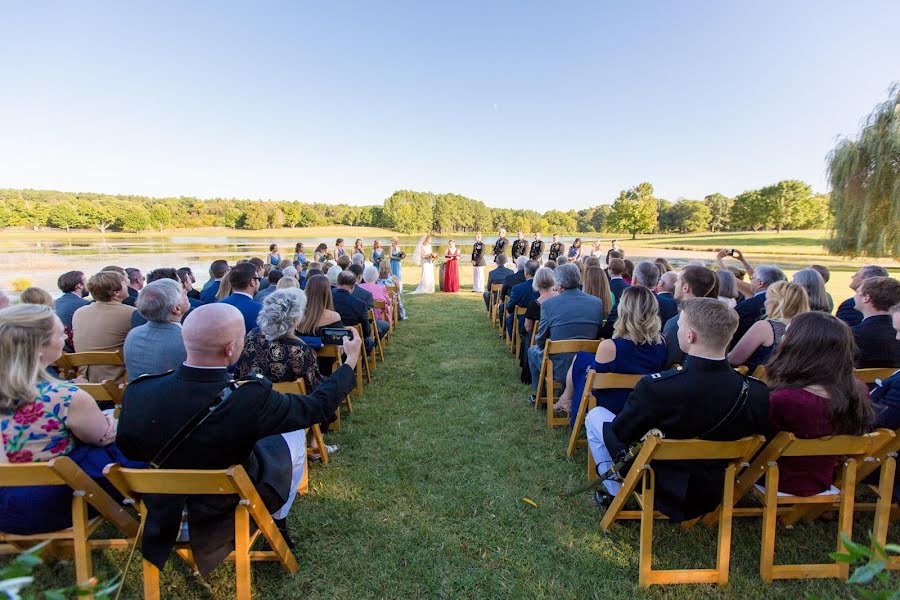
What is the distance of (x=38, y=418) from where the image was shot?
2.23 metres

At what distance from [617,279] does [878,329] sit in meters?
3.18

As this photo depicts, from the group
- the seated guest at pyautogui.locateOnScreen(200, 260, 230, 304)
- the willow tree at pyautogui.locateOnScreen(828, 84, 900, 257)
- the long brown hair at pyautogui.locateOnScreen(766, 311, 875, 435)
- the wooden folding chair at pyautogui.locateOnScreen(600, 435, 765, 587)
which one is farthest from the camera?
the willow tree at pyautogui.locateOnScreen(828, 84, 900, 257)

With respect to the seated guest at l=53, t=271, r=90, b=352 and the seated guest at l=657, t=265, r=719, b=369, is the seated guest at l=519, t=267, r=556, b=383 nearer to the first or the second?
the seated guest at l=657, t=265, r=719, b=369

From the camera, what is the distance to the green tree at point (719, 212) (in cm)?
8169

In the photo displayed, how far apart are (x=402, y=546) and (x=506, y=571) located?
68 centimetres

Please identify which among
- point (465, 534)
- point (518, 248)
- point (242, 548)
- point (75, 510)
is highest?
point (518, 248)

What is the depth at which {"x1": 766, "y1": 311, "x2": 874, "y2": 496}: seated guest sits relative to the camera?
8.18ft

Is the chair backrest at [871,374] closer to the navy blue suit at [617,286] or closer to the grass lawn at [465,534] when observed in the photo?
the grass lawn at [465,534]

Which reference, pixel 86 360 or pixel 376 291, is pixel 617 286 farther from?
pixel 86 360

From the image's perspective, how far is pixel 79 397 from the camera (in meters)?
2.34

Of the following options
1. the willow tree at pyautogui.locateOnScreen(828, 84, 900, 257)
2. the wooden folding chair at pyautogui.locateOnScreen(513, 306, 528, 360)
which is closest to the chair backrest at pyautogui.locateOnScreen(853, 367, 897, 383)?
the wooden folding chair at pyautogui.locateOnScreen(513, 306, 528, 360)

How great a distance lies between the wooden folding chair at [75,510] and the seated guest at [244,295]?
2225mm

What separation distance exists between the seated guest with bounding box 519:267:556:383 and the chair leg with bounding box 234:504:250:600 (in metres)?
4.05

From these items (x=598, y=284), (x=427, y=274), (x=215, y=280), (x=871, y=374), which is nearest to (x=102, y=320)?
(x=215, y=280)
